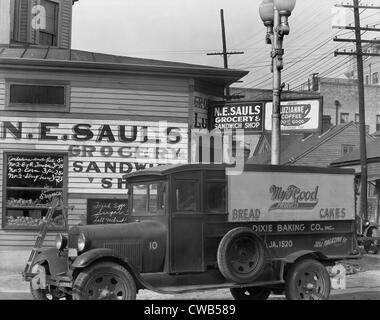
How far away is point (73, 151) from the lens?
40.9 feet

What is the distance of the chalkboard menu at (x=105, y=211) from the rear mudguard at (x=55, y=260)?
481cm

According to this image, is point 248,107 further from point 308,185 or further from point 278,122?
point 308,185

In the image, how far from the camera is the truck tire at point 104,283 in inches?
263

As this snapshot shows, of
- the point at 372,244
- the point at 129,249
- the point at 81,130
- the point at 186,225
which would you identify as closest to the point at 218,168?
the point at 186,225

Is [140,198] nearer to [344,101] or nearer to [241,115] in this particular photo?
[241,115]

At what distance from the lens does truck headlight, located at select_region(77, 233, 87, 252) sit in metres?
6.95

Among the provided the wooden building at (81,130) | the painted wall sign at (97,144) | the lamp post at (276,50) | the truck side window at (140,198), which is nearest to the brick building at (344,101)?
the wooden building at (81,130)

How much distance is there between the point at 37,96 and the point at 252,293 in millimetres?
6689

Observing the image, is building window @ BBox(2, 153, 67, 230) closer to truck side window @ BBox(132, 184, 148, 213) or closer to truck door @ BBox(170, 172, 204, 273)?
truck side window @ BBox(132, 184, 148, 213)

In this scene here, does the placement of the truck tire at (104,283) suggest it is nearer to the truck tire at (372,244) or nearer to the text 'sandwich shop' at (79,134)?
the text 'sandwich shop' at (79,134)

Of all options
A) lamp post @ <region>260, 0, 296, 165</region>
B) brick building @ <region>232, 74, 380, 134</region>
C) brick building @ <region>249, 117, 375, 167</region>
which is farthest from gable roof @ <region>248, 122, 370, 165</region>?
lamp post @ <region>260, 0, 296, 165</region>

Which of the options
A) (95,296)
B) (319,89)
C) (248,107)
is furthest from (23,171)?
(319,89)

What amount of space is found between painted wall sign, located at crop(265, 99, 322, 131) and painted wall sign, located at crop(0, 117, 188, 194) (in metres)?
2.31

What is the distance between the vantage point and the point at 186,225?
24.4 ft
